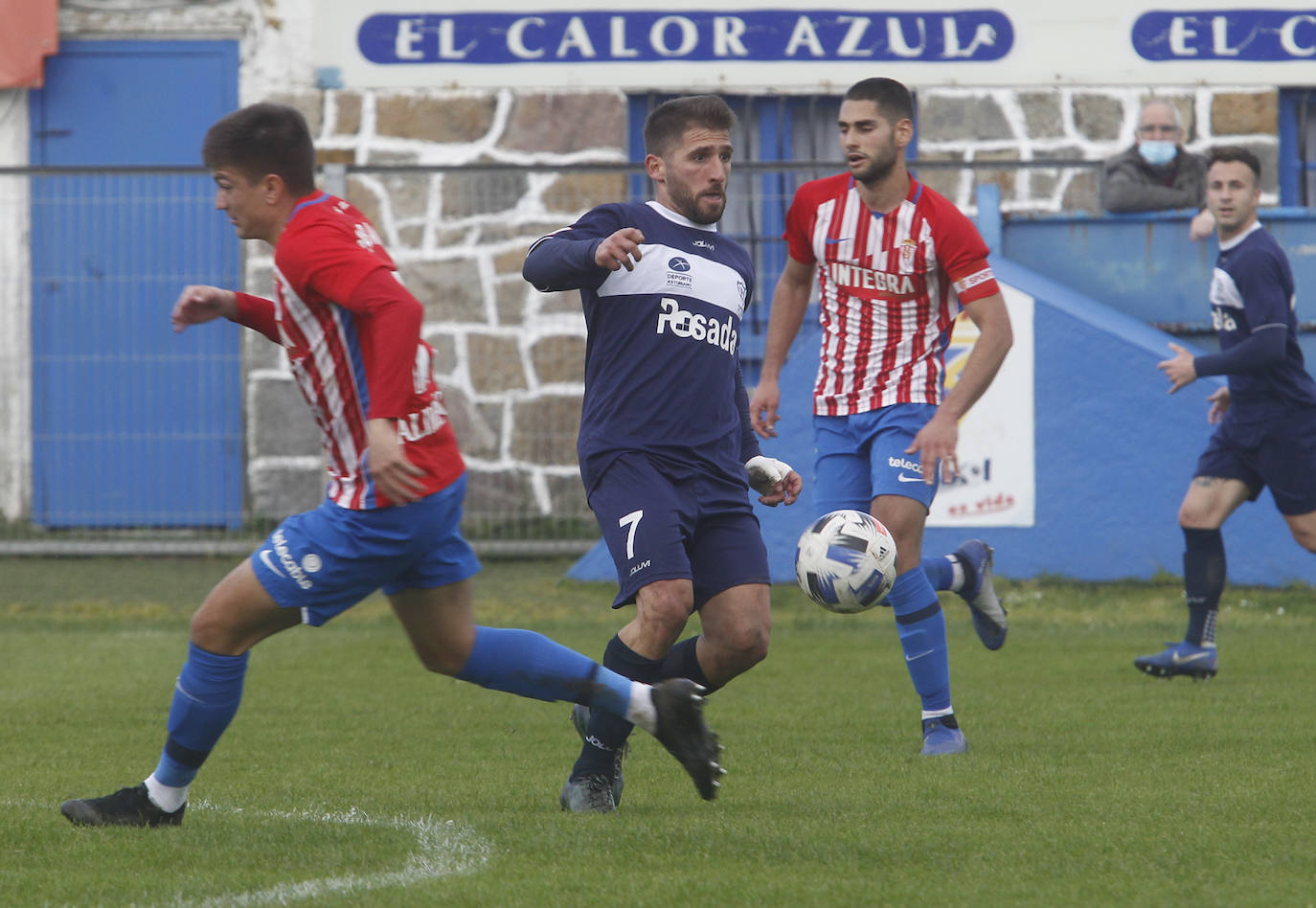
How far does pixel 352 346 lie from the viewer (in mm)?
4270

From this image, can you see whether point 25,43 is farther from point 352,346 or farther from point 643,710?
point 643,710

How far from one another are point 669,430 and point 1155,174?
7.21 m

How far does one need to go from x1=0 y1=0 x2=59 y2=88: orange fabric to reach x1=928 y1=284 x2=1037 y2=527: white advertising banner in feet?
23.1

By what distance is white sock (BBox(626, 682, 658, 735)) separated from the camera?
4.44 meters

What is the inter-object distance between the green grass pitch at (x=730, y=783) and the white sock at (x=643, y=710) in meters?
0.27

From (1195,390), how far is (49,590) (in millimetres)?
7226

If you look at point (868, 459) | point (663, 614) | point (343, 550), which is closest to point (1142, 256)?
point (868, 459)

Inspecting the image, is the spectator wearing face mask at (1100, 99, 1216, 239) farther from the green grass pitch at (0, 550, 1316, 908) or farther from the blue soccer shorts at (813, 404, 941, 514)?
the blue soccer shorts at (813, 404, 941, 514)

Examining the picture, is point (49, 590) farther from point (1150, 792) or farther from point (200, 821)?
point (1150, 792)

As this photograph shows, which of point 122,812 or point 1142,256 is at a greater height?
point 1142,256

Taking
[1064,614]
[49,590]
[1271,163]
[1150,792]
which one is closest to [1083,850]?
[1150,792]

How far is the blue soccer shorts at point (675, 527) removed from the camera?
4.75 m

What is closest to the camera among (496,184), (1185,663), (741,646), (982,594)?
(741,646)

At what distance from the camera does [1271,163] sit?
12836 millimetres
